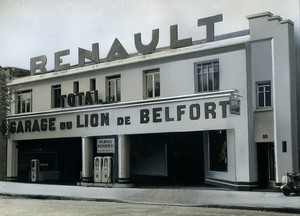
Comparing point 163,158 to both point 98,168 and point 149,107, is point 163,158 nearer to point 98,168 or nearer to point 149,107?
point 98,168

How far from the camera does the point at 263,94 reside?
11.0m

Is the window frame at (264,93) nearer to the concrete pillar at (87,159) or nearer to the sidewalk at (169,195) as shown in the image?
the sidewalk at (169,195)

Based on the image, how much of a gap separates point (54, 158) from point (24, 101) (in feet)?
6.22

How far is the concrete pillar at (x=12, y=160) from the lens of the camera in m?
14.6

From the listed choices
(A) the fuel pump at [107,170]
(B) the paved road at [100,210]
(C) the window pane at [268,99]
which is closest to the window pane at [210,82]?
(C) the window pane at [268,99]

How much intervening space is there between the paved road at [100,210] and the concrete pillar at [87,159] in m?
2.60

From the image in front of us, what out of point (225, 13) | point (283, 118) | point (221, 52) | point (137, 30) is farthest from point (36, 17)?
point (283, 118)

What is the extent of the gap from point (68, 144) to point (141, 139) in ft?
7.15

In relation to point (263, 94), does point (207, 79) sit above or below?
above

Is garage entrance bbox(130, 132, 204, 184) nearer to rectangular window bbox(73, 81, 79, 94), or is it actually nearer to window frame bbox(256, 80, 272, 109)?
→ rectangular window bbox(73, 81, 79, 94)

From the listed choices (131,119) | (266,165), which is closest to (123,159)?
(131,119)

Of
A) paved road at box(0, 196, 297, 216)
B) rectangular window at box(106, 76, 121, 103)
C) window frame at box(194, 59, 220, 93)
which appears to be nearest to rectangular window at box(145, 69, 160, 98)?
rectangular window at box(106, 76, 121, 103)

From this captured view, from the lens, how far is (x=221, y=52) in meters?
11.3

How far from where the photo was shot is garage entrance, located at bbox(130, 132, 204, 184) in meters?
14.2
